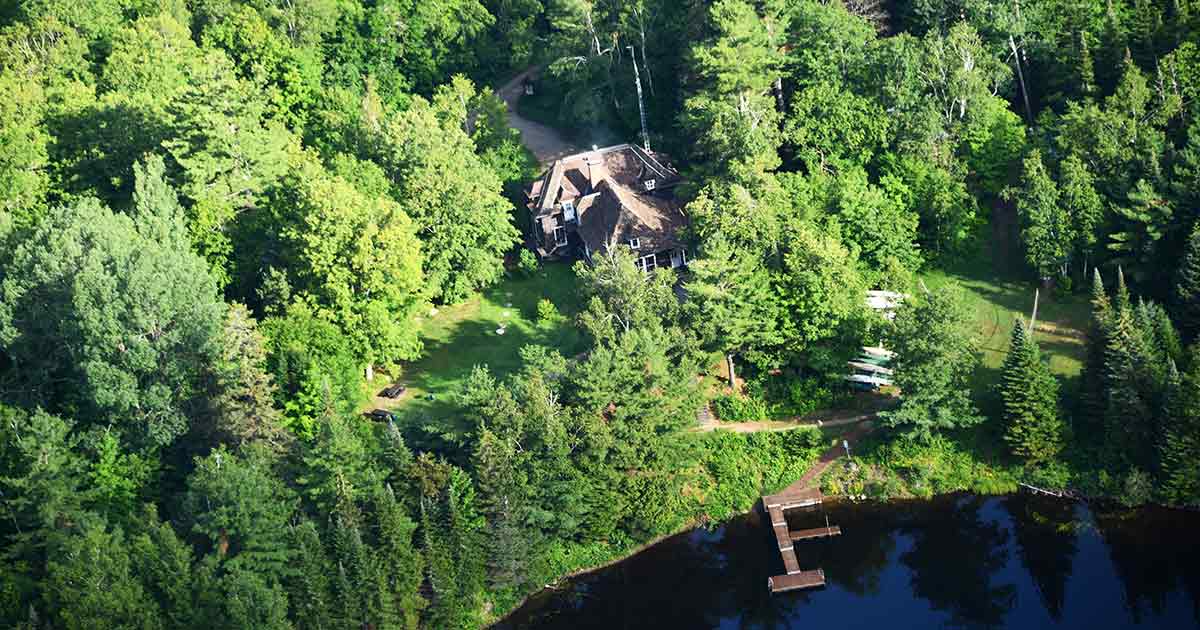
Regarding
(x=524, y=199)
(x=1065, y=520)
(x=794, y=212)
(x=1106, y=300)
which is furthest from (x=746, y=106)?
(x=1065, y=520)

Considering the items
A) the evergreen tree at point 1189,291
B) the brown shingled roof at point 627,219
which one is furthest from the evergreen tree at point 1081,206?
the brown shingled roof at point 627,219

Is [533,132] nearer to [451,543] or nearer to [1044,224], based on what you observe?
[1044,224]

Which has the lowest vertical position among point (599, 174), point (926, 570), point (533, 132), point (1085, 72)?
point (926, 570)

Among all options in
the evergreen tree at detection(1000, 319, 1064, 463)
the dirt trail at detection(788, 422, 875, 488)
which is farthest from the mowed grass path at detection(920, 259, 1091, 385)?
the dirt trail at detection(788, 422, 875, 488)

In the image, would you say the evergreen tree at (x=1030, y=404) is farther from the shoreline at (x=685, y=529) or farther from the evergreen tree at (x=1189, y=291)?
the evergreen tree at (x=1189, y=291)

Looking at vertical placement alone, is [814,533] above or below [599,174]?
below

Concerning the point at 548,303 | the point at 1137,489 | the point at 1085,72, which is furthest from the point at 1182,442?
the point at 548,303

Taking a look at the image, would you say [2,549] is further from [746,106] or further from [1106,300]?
[1106,300]
